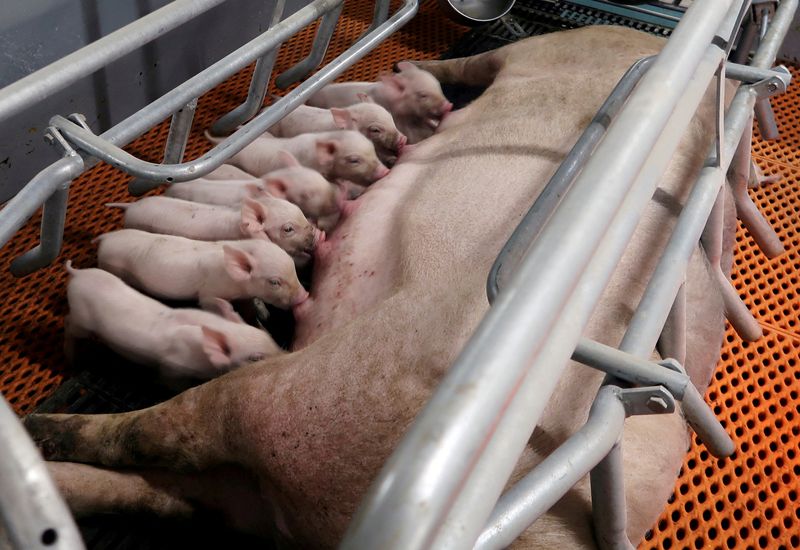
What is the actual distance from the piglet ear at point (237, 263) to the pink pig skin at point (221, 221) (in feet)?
0.46

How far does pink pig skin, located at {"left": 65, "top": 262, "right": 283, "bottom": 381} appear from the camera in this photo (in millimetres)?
1545

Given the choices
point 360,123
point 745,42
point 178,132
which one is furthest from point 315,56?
point 745,42

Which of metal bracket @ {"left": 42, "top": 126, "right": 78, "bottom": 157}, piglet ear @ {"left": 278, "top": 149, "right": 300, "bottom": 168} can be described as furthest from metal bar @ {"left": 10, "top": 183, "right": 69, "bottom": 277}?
piglet ear @ {"left": 278, "top": 149, "right": 300, "bottom": 168}

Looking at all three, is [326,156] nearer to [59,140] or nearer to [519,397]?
[59,140]

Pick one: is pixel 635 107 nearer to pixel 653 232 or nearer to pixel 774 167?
pixel 653 232

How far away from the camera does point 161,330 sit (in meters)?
1.60

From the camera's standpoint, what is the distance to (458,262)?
4.73 feet

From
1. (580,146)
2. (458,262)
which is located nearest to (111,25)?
(458,262)

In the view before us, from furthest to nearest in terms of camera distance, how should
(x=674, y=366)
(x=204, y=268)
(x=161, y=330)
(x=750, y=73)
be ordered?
(x=204, y=268)
(x=161, y=330)
(x=750, y=73)
(x=674, y=366)

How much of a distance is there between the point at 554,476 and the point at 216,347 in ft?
3.26

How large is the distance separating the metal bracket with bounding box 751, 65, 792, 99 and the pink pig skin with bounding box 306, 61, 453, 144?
120 centimetres

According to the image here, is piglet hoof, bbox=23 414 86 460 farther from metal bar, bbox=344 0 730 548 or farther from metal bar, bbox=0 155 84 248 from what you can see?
metal bar, bbox=344 0 730 548

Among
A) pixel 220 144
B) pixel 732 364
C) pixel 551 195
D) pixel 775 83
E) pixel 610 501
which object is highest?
pixel 775 83

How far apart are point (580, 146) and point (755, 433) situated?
1.01 meters
